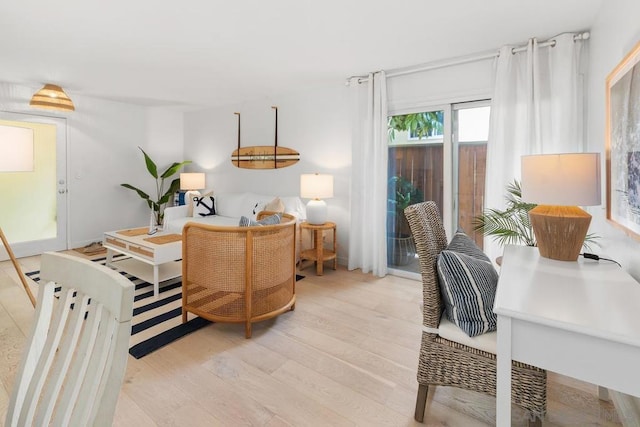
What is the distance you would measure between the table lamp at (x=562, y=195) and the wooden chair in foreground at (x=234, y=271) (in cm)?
152

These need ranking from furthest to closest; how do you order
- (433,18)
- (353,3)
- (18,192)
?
1. (18,192)
2. (433,18)
3. (353,3)

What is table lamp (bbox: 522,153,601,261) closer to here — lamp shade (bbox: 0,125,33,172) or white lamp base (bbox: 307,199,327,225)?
white lamp base (bbox: 307,199,327,225)

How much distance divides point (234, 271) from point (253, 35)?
1.83 metres

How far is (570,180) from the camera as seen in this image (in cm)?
150

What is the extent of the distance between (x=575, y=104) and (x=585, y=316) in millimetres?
2260

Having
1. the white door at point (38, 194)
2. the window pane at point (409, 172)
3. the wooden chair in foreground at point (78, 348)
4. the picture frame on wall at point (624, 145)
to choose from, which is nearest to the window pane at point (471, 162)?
the window pane at point (409, 172)

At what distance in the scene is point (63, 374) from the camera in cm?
66

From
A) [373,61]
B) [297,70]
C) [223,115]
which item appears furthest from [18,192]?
[373,61]

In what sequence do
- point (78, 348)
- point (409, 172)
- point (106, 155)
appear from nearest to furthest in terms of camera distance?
point (78, 348) → point (409, 172) → point (106, 155)

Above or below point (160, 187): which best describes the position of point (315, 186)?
below

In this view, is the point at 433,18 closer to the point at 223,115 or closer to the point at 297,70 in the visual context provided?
the point at 297,70

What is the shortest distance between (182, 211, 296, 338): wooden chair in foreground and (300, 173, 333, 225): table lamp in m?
1.22

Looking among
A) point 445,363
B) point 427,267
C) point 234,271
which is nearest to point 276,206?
point 234,271

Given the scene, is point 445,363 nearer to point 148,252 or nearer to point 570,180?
point 570,180
